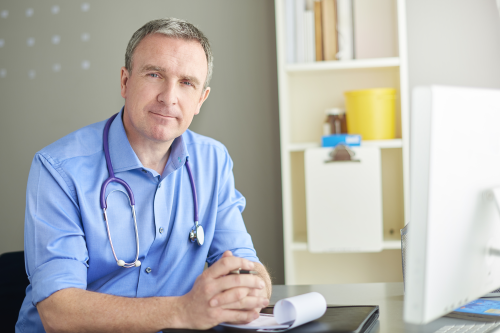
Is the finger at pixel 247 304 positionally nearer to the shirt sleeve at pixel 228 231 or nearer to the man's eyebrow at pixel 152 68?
the shirt sleeve at pixel 228 231

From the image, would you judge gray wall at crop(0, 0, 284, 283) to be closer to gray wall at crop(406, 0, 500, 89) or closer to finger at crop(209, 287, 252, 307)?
gray wall at crop(406, 0, 500, 89)

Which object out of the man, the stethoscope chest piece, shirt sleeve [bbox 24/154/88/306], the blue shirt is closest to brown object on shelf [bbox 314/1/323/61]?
the man

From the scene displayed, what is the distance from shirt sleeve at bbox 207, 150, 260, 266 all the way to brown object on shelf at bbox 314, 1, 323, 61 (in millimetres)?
920

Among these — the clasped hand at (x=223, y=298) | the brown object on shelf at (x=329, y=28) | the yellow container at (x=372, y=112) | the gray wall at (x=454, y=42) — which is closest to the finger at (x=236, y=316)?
the clasped hand at (x=223, y=298)

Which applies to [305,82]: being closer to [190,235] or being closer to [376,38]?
[376,38]

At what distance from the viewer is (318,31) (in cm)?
212

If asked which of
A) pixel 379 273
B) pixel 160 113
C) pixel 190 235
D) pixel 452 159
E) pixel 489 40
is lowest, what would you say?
pixel 379 273

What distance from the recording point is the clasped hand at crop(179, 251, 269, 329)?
903mm

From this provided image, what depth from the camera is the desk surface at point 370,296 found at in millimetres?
989

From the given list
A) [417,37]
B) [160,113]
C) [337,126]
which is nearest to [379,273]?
[337,126]

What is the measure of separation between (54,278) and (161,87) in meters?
0.60

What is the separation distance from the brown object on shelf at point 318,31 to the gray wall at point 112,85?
418 mm

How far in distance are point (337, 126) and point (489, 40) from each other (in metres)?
0.90

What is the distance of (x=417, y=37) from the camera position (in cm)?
233
